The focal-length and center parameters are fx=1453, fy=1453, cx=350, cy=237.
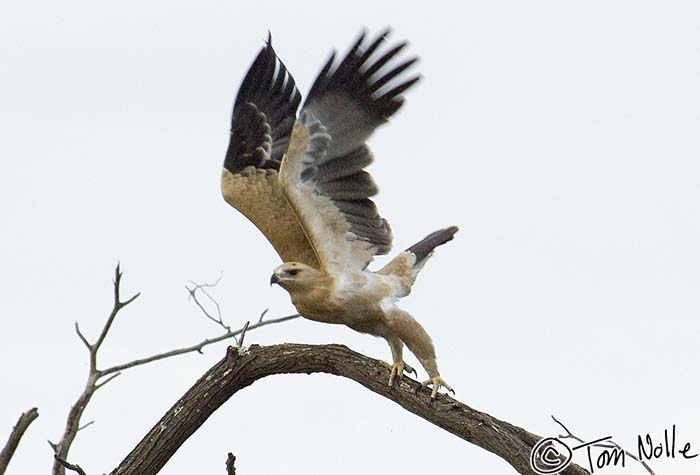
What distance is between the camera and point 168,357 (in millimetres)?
7785

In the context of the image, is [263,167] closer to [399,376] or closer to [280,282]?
[280,282]

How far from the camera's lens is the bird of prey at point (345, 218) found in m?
8.12

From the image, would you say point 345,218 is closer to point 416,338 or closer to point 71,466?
point 416,338

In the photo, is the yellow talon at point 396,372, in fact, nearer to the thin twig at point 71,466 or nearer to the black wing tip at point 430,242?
the black wing tip at point 430,242

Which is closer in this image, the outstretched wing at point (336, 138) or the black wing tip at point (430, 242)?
the outstretched wing at point (336, 138)

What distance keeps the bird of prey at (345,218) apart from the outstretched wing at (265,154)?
0.05ft

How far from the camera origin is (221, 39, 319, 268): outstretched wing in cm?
878

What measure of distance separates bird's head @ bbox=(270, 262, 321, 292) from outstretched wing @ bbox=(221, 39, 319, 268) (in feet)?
1.22

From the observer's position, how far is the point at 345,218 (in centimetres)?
843

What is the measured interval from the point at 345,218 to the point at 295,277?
1.76 feet

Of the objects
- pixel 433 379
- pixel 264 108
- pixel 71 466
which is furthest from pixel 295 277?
pixel 264 108

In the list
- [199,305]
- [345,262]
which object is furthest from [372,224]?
[199,305]

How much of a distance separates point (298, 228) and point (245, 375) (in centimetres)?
118

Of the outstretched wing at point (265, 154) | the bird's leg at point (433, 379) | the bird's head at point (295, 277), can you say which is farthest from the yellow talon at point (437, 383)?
the outstretched wing at point (265, 154)
